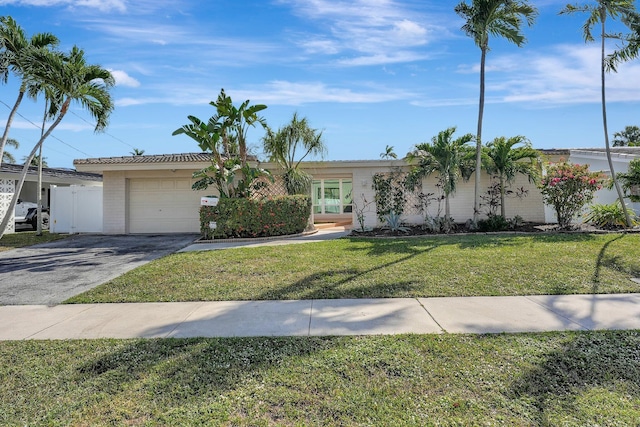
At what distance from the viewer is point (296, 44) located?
9.98m

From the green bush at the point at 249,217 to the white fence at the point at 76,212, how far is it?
22.2 ft

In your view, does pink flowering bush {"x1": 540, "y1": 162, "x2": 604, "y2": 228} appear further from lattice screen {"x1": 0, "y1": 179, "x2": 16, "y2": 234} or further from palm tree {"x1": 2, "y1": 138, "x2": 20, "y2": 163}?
palm tree {"x1": 2, "y1": 138, "x2": 20, "y2": 163}

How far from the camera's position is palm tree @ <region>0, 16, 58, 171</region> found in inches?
388

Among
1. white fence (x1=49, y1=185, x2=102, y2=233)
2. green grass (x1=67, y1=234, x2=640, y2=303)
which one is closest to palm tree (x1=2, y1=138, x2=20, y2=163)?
white fence (x1=49, y1=185, x2=102, y2=233)

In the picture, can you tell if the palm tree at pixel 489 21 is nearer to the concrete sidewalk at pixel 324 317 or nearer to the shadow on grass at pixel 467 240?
the shadow on grass at pixel 467 240

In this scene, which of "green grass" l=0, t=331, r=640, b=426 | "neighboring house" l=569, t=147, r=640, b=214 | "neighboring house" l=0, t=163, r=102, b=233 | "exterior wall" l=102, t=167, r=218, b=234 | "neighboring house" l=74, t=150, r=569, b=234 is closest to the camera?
"green grass" l=0, t=331, r=640, b=426

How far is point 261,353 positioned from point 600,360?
317cm

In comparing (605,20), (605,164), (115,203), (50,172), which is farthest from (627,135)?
(50,172)

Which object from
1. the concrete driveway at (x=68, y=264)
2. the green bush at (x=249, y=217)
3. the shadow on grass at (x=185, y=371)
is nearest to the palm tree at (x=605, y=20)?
the green bush at (x=249, y=217)

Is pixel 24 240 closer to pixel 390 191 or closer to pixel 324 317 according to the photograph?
pixel 324 317

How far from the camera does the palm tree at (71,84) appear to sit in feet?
32.7

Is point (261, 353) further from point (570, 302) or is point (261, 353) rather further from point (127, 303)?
point (570, 302)

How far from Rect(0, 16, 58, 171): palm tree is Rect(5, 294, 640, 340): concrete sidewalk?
27.4ft

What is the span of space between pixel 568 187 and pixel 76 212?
19004 mm
